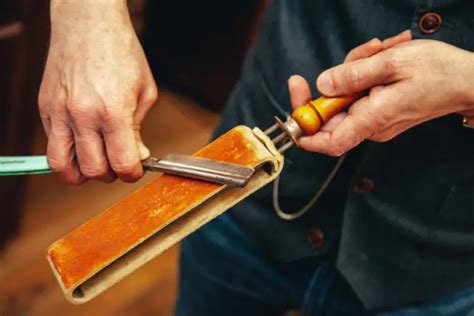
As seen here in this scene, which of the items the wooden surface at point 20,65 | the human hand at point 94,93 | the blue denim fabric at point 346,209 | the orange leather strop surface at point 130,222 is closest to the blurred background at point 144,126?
the wooden surface at point 20,65

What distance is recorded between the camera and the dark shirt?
0.68 m

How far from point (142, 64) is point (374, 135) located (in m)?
0.24

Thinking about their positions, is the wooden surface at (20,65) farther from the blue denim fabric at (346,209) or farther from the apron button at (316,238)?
the apron button at (316,238)

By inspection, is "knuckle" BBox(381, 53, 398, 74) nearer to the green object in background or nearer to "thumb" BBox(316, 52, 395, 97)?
"thumb" BBox(316, 52, 395, 97)

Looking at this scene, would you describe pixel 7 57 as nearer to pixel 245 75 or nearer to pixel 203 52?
pixel 245 75

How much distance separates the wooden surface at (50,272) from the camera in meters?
A: 1.47

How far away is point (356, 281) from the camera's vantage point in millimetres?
784

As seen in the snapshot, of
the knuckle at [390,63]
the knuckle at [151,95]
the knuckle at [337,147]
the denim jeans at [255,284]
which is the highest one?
the knuckle at [390,63]

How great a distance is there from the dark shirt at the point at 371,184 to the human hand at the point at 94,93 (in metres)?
0.22

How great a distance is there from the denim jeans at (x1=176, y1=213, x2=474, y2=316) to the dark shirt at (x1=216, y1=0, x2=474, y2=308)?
3 cm

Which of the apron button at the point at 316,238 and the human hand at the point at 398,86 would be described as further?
the apron button at the point at 316,238

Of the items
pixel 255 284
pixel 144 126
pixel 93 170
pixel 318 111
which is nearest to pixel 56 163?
pixel 93 170

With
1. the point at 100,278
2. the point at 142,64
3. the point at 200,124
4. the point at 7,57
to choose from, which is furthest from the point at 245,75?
the point at 200,124

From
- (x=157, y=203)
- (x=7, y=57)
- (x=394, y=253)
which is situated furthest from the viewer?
(x=7, y=57)
